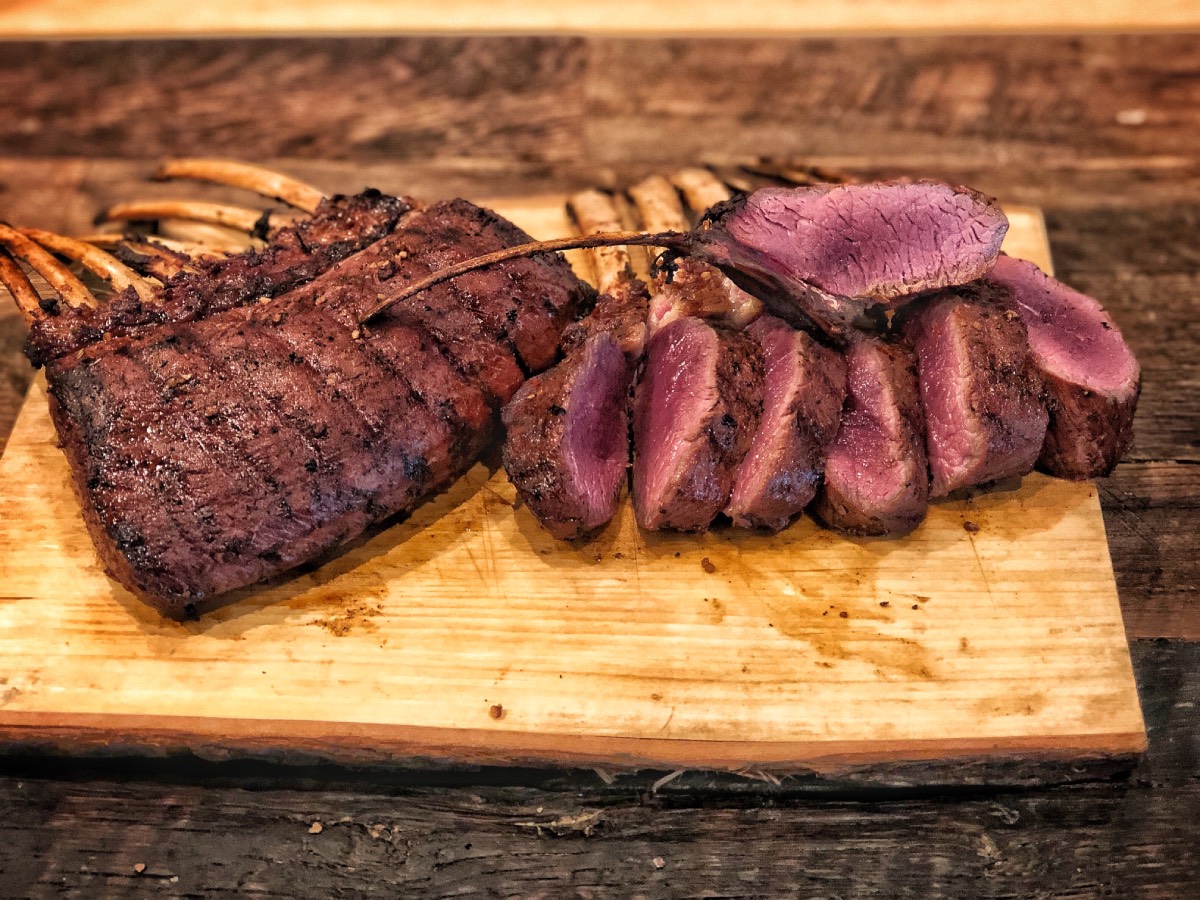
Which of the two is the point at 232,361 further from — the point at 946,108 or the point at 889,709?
the point at 946,108

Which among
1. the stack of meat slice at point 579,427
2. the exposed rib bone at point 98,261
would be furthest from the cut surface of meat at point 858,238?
the exposed rib bone at point 98,261

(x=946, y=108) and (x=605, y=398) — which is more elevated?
(x=946, y=108)

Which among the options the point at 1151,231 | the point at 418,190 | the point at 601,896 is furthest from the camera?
the point at 418,190

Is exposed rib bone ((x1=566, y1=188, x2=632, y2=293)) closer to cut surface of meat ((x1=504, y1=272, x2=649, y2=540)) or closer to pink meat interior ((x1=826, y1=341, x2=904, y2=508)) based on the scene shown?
cut surface of meat ((x1=504, y1=272, x2=649, y2=540))

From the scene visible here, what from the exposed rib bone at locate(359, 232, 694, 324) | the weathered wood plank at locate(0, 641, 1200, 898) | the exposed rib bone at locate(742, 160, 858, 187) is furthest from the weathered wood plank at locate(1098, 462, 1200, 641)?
the exposed rib bone at locate(359, 232, 694, 324)

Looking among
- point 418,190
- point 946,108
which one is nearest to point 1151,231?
point 946,108

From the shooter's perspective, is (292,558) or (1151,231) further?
(1151,231)

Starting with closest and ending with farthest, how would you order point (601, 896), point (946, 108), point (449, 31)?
1. point (601, 896)
2. point (946, 108)
3. point (449, 31)

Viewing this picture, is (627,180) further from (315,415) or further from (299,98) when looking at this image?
(315,415)
